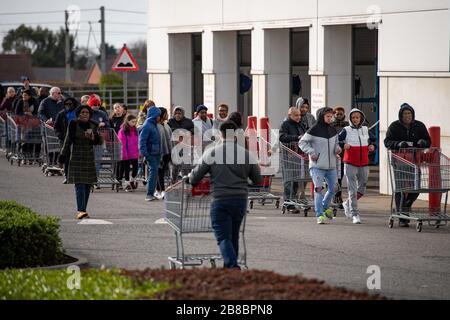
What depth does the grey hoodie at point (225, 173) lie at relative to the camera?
13422mm

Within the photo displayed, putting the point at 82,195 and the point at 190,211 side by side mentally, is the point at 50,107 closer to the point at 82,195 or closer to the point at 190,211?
the point at 82,195

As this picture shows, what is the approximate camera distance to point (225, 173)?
44.1 ft

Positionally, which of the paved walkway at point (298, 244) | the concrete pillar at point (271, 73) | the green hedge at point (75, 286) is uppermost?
the concrete pillar at point (271, 73)

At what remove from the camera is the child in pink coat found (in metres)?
25.9

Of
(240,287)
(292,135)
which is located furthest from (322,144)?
(240,287)

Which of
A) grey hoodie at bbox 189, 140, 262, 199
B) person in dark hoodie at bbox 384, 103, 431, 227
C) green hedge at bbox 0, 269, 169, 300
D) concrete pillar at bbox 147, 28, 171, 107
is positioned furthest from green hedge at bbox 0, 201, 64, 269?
concrete pillar at bbox 147, 28, 171, 107

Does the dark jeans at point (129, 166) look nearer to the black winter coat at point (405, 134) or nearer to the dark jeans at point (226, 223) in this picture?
the black winter coat at point (405, 134)

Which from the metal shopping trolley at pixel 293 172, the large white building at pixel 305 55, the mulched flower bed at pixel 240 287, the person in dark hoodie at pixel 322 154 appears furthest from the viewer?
the large white building at pixel 305 55

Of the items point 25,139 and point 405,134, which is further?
point 25,139

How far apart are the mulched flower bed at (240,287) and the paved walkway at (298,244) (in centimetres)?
305

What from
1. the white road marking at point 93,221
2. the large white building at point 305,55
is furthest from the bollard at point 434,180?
the white road marking at point 93,221

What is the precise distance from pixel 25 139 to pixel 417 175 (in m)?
14.2

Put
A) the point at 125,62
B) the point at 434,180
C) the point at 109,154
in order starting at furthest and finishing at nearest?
the point at 125,62 → the point at 109,154 → the point at 434,180

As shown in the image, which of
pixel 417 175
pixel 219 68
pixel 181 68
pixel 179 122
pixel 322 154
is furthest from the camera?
pixel 181 68
